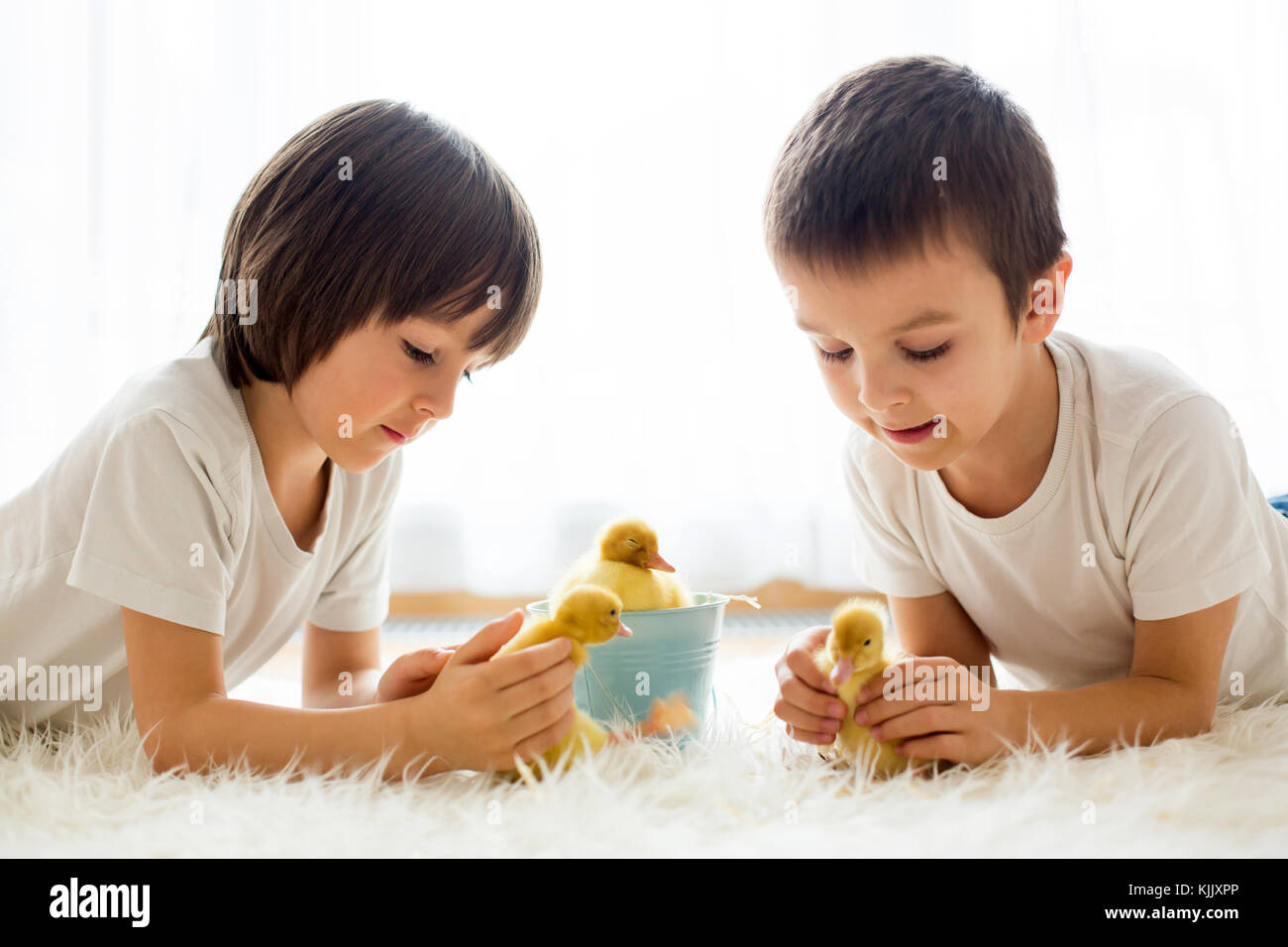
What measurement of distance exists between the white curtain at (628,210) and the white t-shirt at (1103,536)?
96 cm

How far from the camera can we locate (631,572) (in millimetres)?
858

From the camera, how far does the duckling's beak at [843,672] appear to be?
75cm

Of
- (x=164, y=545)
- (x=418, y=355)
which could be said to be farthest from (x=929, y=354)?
(x=164, y=545)

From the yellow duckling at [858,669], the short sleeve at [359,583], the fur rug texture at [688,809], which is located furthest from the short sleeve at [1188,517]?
the short sleeve at [359,583]

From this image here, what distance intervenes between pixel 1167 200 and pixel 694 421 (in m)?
1.11

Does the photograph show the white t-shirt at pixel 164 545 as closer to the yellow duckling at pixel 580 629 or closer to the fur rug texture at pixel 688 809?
the fur rug texture at pixel 688 809

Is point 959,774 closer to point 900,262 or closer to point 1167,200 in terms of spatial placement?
point 900,262

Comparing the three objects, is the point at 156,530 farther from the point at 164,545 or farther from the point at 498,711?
the point at 498,711

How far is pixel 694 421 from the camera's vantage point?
2.02 metres

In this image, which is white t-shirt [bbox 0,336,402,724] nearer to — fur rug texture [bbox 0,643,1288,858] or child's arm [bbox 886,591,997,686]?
fur rug texture [bbox 0,643,1288,858]

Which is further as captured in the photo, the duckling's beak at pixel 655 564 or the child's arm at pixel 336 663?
the child's arm at pixel 336 663

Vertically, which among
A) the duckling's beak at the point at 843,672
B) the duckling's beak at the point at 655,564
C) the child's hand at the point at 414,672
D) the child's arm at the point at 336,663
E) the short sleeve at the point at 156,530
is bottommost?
the child's arm at the point at 336,663

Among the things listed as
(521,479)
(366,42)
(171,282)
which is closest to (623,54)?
(366,42)

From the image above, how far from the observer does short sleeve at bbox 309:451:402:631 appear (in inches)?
43.5
